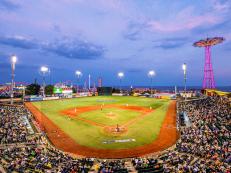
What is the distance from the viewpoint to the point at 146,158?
Result: 81.9 feet

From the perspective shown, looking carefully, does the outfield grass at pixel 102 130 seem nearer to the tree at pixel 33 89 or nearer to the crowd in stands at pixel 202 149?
the crowd in stands at pixel 202 149

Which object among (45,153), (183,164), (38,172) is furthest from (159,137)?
(38,172)

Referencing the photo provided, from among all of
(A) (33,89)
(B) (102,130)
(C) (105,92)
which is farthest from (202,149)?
(A) (33,89)

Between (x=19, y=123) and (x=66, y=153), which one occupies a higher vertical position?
(x=19, y=123)

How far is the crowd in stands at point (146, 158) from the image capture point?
2100 cm

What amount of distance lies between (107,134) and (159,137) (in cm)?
829

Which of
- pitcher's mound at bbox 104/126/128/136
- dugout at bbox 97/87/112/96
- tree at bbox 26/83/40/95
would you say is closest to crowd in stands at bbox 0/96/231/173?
pitcher's mound at bbox 104/126/128/136

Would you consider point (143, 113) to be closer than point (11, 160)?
No

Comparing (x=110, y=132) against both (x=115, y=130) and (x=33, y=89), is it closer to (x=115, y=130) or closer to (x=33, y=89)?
(x=115, y=130)

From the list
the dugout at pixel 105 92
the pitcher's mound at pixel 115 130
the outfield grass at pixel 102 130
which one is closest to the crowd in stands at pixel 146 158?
the outfield grass at pixel 102 130

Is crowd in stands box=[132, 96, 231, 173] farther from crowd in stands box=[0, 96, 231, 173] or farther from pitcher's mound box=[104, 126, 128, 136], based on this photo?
A: pitcher's mound box=[104, 126, 128, 136]

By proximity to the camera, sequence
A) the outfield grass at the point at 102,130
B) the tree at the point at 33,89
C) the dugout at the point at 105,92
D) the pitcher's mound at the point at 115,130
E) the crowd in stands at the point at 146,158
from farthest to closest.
A: 1. the dugout at the point at 105,92
2. the tree at the point at 33,89
3. the pitcher's mound at the point at 115,130
4. the outfield grass at the point at 102,130
5. the crowd in stands at the point at 146,158

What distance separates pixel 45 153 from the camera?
25703 mm

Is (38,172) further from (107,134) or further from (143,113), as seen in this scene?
(143,113)
